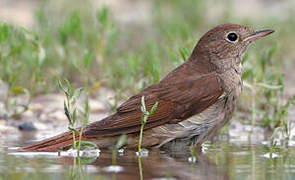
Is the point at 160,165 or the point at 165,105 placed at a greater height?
the point at 165,105

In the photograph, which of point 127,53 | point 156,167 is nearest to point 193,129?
point 156,167

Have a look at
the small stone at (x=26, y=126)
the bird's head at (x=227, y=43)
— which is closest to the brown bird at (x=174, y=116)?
the bird's head at (x=227, y=43)

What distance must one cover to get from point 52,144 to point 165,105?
44.8 inches

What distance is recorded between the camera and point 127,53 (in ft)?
28.4

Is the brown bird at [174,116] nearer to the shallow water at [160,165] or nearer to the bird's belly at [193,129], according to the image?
the bird's belly at [193,129]

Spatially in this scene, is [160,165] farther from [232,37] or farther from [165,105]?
[232,37]

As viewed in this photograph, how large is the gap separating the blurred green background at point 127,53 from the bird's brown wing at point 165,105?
0.80 metres

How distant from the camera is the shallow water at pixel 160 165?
445 cm

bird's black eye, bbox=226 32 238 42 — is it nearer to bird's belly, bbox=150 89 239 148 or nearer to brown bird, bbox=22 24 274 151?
brown bird, bbox=22 24 274 151

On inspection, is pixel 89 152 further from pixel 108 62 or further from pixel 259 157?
pixel 108 62

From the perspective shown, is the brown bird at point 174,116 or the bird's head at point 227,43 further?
the bird's head at point 227,43

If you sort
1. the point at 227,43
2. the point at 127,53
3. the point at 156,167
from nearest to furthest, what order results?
the point at 156,167 → the point at 227,43 → the point at 127,53

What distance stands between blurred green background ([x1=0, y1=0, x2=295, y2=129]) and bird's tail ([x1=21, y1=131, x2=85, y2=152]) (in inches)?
55.2

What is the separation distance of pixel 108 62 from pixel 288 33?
12.9 ft
